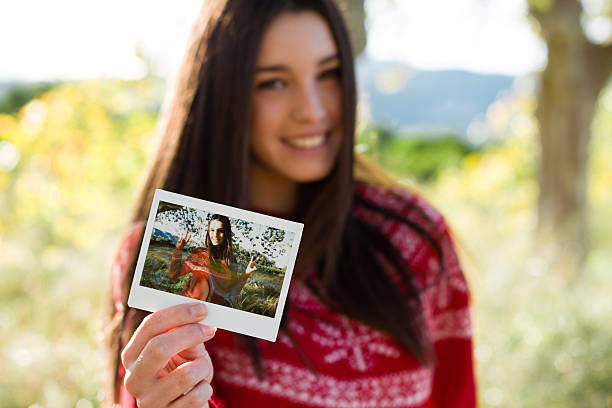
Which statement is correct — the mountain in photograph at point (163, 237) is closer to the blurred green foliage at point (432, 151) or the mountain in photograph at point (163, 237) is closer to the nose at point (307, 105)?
the nose at point (307, 105)

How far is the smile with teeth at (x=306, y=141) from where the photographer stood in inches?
58.3

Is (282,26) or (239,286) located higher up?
(282,26)

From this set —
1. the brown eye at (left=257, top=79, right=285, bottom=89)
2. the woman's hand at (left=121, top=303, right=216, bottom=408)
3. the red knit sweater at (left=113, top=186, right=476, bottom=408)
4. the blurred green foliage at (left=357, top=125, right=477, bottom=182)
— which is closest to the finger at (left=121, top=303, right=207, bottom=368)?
the woman's hand at (left=121, top=303, right=216, bottom=408)

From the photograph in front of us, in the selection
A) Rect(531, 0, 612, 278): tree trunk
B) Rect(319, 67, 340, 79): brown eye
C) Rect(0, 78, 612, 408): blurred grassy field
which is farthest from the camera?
Rect(531, 0, 612, 278): tree trunk

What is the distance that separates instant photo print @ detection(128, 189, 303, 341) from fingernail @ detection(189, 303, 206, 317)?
25mm

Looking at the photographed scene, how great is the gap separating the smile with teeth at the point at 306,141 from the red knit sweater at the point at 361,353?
1.05 feet

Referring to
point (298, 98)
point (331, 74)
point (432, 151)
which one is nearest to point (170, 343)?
point (298, 98)

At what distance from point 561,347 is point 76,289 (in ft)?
8.76

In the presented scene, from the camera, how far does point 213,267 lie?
919mm

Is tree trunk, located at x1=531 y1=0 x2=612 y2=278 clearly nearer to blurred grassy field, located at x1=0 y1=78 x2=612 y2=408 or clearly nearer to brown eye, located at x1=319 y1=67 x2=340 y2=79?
blurred grassy field, located at x1=0 y1=78 x2=612 y2=408

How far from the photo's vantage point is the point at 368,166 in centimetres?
183

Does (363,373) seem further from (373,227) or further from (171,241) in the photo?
(171,241)

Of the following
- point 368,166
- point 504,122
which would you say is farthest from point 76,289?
point 504,122

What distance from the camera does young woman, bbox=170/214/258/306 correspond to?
904 mm
